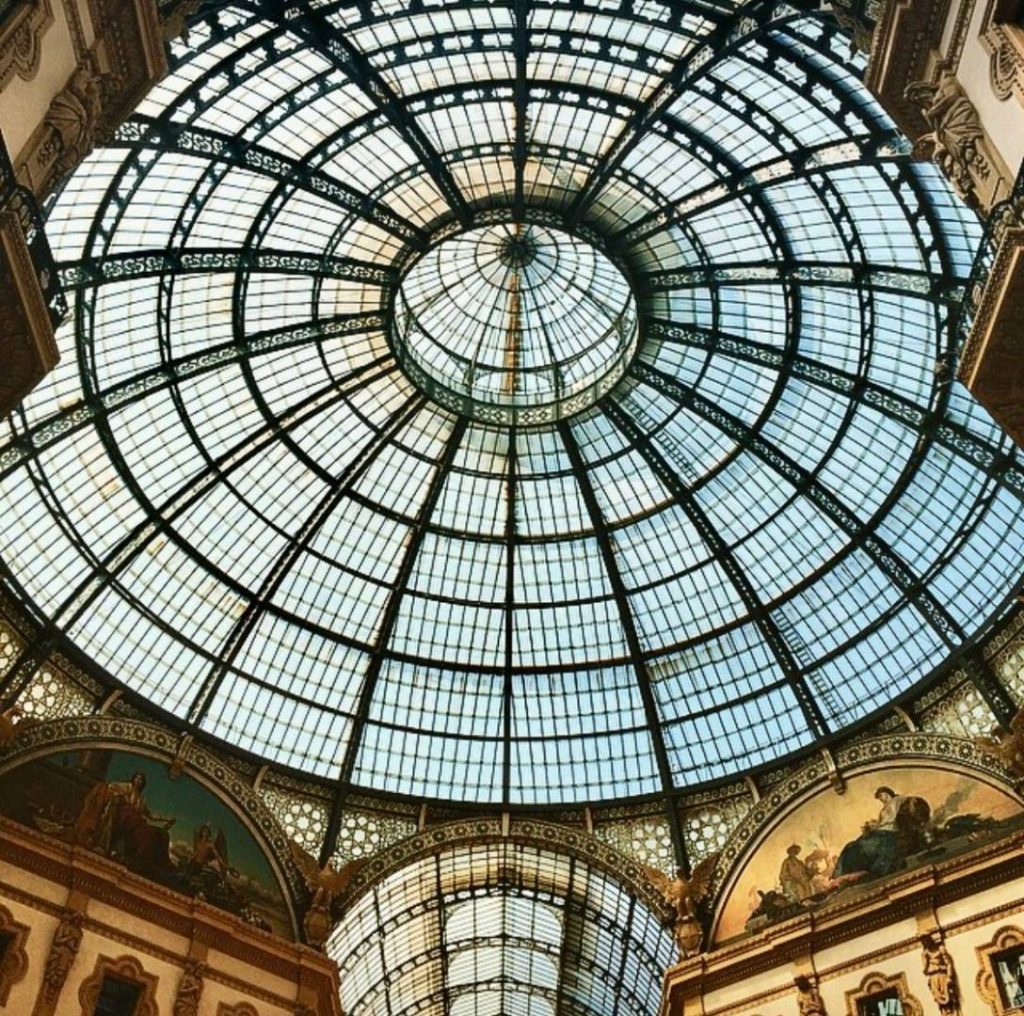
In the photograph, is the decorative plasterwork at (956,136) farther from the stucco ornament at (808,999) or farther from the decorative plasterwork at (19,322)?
the stucco ornament at (808,999)

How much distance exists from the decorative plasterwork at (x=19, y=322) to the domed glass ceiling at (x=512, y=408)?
29.5ft

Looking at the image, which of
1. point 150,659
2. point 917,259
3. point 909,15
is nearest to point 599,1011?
point 150,659

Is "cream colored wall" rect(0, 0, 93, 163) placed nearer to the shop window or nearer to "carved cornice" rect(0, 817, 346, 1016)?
"carved cornice" rect(0, 817, 346, 1016)

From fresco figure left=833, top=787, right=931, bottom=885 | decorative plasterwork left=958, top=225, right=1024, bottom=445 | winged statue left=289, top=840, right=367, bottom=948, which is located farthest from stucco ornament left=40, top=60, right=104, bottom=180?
fresco figure left=833, top=787, right=931, bottom=885

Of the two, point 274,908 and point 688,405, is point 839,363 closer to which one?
point 688,405

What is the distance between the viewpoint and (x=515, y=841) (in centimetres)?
2908

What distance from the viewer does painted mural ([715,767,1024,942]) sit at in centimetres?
2409

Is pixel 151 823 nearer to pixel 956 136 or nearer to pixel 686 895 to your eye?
pixel 686 895

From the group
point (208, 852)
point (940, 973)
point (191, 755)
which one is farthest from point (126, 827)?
point (940, 973)

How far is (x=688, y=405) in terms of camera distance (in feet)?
99.1

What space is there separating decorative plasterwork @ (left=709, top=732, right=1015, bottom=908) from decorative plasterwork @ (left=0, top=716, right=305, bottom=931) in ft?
36.5

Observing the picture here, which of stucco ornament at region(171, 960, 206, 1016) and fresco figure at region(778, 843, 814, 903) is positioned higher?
fresco figure at region(778, 843, 814, 903)

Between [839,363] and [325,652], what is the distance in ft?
56.0

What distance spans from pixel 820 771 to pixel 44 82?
2336cm
